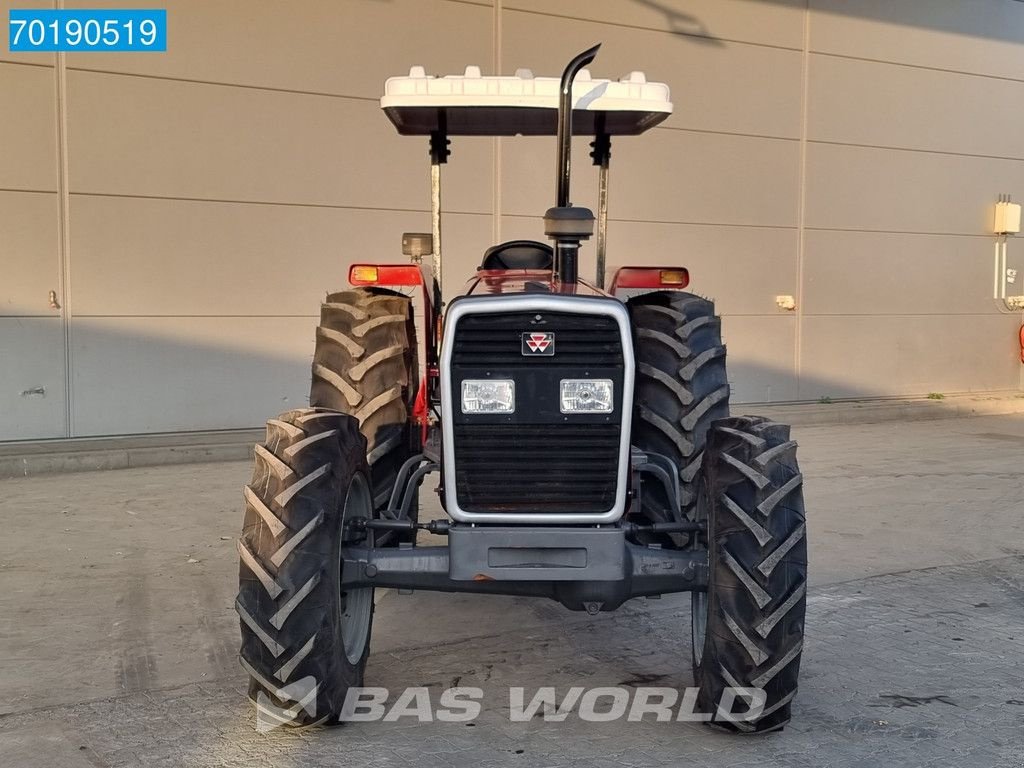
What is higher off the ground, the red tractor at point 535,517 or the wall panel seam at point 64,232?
the wall panel seam at point 64,232

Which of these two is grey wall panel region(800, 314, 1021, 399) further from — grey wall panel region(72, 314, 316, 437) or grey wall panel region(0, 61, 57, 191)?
grey wall panel region(0, 61, 57, 191)

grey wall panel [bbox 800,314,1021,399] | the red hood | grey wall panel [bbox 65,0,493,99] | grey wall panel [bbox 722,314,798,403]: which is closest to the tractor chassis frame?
the red hood

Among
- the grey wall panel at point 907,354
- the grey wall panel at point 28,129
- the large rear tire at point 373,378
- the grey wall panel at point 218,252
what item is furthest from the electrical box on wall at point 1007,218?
the large rear tire at point 373,378

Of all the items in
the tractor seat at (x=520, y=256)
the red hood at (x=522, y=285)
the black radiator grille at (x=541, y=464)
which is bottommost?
the black radiator grille at (x=541, y=464)

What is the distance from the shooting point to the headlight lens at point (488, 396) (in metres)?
4.11

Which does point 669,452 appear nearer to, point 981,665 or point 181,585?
point 981,665

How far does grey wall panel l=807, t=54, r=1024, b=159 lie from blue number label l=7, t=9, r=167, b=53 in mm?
7854

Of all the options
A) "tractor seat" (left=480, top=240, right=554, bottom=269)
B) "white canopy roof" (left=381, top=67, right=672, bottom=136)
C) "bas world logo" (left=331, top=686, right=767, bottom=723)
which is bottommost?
"bas world logo" (left=331, top=686, right=767, bottom=723)

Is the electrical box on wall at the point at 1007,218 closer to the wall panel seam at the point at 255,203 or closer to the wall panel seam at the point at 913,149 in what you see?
the wall panel seam at the point at 913,149

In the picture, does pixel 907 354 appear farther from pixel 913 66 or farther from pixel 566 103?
pixel 566 103

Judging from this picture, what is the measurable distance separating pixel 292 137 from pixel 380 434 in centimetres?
672

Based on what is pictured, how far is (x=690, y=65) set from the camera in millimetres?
13391

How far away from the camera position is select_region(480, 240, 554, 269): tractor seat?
5789 mm

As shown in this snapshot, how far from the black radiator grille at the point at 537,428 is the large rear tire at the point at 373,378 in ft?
3.52
